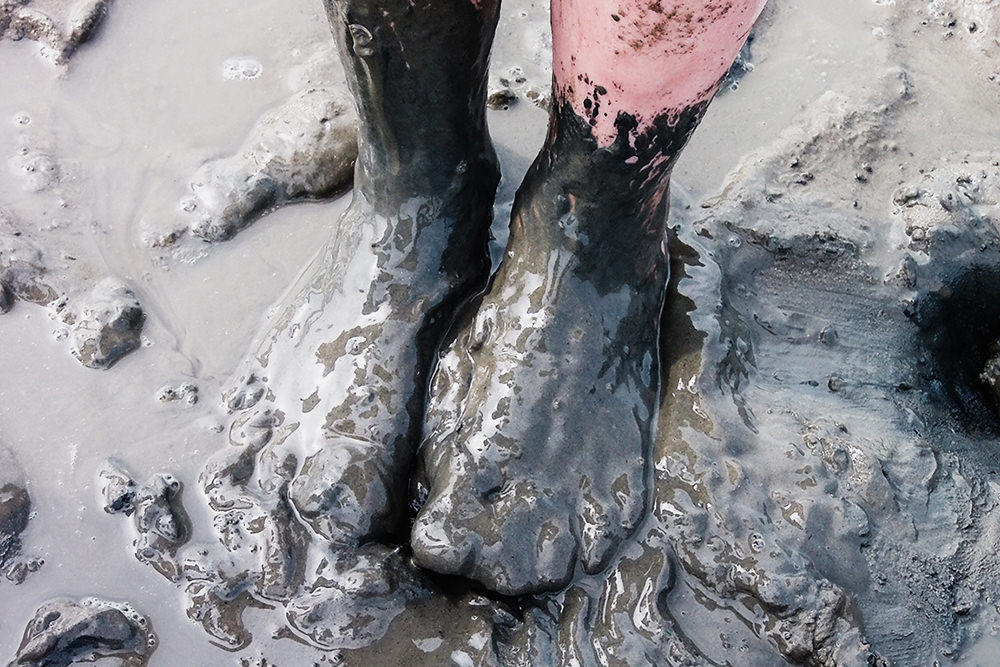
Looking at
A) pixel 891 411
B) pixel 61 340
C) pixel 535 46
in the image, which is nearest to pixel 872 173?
pixel 891 411

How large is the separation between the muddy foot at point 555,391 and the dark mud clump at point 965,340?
27.2 inches

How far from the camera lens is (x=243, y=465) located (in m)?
1.69

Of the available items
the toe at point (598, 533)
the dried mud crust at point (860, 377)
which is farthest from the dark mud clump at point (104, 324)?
the dried mud crust at point (860, 377)

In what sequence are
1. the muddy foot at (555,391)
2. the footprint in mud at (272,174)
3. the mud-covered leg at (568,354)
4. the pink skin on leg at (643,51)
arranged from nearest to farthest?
the pink skin on leg at (643,51), the mud-covered leg at (568,354), the muddy foot at (555,391), the footprint in mud at (272,174)

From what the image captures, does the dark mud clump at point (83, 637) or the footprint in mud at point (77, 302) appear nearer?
the dark mud clump at point (83, 637)

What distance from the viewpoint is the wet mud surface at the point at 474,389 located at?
1539 mm

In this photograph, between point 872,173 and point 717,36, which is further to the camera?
point 872,173

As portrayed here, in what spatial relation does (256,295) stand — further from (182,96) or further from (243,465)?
(182,96)

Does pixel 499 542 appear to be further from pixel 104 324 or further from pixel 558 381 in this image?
pixel 104 324

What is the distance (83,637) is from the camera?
151 cm

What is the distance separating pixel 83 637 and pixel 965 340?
1.98 meters

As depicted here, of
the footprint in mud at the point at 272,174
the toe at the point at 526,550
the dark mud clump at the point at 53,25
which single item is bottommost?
the toe at the point at 526,550

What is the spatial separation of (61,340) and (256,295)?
0.44 m

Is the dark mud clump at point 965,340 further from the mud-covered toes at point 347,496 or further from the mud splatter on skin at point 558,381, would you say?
the mud-covered toes at point 347,496
